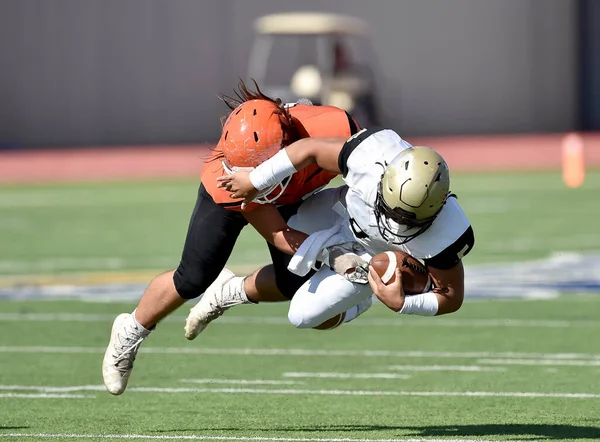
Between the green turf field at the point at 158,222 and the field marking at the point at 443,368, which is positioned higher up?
the field marking at the point at 443,368

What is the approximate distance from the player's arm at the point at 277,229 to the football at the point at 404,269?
0.58 meters

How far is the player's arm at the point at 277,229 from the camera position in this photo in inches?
243

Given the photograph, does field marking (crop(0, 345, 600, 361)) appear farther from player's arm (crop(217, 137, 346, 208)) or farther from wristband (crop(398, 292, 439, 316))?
player's arm (crop(217, 137, 346, 208))

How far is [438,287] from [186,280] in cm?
133

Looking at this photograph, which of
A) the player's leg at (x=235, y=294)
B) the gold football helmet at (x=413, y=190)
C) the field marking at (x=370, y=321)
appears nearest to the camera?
the gold football helmet at (x=413, y=190)

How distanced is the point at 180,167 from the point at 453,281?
62.2 feet

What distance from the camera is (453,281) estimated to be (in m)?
5.73

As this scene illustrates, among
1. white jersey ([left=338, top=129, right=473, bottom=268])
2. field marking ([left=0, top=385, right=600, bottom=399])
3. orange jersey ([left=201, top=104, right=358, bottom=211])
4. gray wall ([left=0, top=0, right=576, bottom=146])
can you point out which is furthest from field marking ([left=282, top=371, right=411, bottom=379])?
gray wall ([left=0, top=0, right=576, bottom=146])

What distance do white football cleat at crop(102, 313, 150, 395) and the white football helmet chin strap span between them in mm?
970

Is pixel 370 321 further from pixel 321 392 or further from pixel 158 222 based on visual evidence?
pixel 158 222

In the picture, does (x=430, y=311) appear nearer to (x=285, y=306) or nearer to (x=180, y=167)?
(x=285, y=306)

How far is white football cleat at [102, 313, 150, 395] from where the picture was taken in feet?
21.3

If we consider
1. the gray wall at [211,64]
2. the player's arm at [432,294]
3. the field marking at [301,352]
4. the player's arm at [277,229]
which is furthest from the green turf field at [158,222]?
the gray wall at [211,64]

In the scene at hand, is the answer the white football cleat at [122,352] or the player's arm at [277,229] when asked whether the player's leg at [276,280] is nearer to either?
the player's arm at [277,229]
